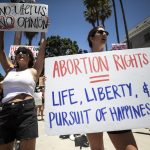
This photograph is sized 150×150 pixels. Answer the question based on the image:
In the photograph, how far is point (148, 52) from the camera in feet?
10.7

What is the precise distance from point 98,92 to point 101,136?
0.48 m

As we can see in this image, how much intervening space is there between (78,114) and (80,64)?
575 mm

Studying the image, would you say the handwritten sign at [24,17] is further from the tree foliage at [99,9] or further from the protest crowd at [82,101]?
the tree foliage at [99,9]

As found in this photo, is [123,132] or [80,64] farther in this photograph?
[80,64]

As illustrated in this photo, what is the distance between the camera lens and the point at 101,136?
312cm

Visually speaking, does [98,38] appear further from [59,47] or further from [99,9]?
[59,47]

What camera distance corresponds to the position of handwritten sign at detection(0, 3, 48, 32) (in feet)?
13.4

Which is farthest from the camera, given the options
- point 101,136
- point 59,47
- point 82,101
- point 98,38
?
point 59,47

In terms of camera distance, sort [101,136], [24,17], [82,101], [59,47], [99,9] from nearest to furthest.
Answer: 1. [82,101]
2. [101,136]
3. [24,17]
4. [99,9]
5. [59,47]

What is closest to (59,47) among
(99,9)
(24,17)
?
(99,9)

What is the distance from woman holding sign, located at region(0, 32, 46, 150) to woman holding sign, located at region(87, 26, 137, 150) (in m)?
0.62

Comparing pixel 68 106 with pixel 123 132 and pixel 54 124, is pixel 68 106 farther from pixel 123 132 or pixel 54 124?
pixel 123 132

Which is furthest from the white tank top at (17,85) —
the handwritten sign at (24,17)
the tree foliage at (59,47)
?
the tree foliage at (59,47)

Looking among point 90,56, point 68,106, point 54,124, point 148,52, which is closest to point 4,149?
point 54,124
